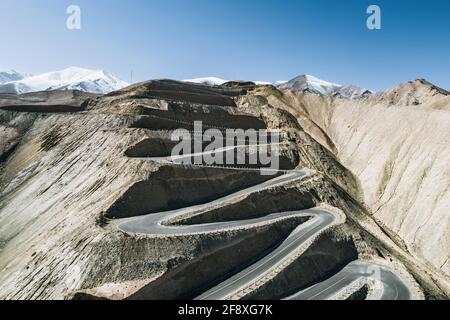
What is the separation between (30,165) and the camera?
5869 cm

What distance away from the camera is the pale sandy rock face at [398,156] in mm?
61903

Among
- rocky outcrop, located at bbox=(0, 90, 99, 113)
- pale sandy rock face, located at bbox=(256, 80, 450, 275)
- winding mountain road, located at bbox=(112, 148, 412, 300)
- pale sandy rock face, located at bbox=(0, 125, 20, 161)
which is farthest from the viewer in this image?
rocky outcrop, located at bbox=(0, 90, 99, 113)

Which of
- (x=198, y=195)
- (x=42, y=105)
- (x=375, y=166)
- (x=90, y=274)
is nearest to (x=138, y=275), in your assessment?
(x=90, y=274)

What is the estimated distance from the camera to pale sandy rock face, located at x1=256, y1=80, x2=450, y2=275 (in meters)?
61.9

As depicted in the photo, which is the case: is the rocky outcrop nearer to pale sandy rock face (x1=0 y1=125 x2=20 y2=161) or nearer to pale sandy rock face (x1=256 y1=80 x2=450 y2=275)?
pale sandy rock face (x1=0 y1=125 x2=20 y2=161)

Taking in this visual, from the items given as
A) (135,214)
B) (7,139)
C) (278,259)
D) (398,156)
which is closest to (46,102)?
(7,139)

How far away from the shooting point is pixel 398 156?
8181cm

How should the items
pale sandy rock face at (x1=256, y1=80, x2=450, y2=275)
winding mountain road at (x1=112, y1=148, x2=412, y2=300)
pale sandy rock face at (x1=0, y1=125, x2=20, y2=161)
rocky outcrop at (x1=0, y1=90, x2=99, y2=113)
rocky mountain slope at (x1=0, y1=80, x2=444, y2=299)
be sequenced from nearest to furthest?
1. rocky mountain slope at (x1=0, y1=80, x2=444, y2=299)
2. winding mountain road at (x1=112, y1=148, x2=412, y2=300)
3. pale sandy rock face at (x1=256, y1=80, x2=450, y2=275)
4. pale sandy rock face at (x1=0, y1=125, x2=20, y2=161)
5. rocky outcrop at (x1=0, y1=90, x2=99, y2=113)

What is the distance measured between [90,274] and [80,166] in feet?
78.8

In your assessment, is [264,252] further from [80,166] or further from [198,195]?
[80,166]

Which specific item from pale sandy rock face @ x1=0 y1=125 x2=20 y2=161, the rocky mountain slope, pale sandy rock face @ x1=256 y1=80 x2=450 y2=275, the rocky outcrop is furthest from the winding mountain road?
the rocky outcrop

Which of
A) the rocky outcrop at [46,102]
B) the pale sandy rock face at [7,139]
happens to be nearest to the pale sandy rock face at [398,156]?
the rocky outcrop at [46,102]

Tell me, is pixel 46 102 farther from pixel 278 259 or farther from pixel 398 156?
pixel 398 156

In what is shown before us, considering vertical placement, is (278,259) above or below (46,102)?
below
